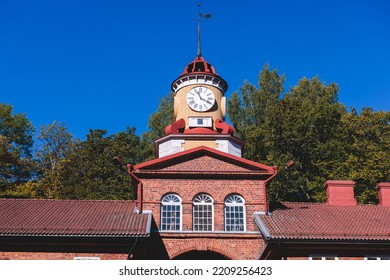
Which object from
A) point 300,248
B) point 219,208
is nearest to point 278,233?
point 300,248

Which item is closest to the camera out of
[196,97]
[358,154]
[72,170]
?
[196,97]

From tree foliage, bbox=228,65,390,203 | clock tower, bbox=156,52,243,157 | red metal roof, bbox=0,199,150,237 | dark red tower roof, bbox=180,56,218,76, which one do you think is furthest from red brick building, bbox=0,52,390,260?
tree foliage, bbox=228,65,390,203

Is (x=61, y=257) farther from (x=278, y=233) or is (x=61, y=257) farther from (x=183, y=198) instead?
(x=278, y=233)

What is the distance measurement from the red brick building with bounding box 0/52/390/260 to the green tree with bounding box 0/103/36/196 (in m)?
20.3

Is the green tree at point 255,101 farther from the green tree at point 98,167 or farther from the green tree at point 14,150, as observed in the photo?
the green tree at point 14,150

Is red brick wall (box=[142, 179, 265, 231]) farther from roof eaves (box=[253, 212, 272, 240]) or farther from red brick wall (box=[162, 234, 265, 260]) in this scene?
red brick wall (box=[162, 234, 265, 260])

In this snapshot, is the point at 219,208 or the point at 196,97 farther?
the point at 196,97

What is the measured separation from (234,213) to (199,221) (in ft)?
5.67

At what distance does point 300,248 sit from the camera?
2256 centimetres

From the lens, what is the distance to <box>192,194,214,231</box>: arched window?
24203 mm

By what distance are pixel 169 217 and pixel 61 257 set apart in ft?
17.2

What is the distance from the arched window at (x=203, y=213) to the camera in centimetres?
2420

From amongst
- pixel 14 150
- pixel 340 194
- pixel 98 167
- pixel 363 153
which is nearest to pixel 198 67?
pixel 340 194

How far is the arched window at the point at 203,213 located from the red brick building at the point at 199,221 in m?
0.05
